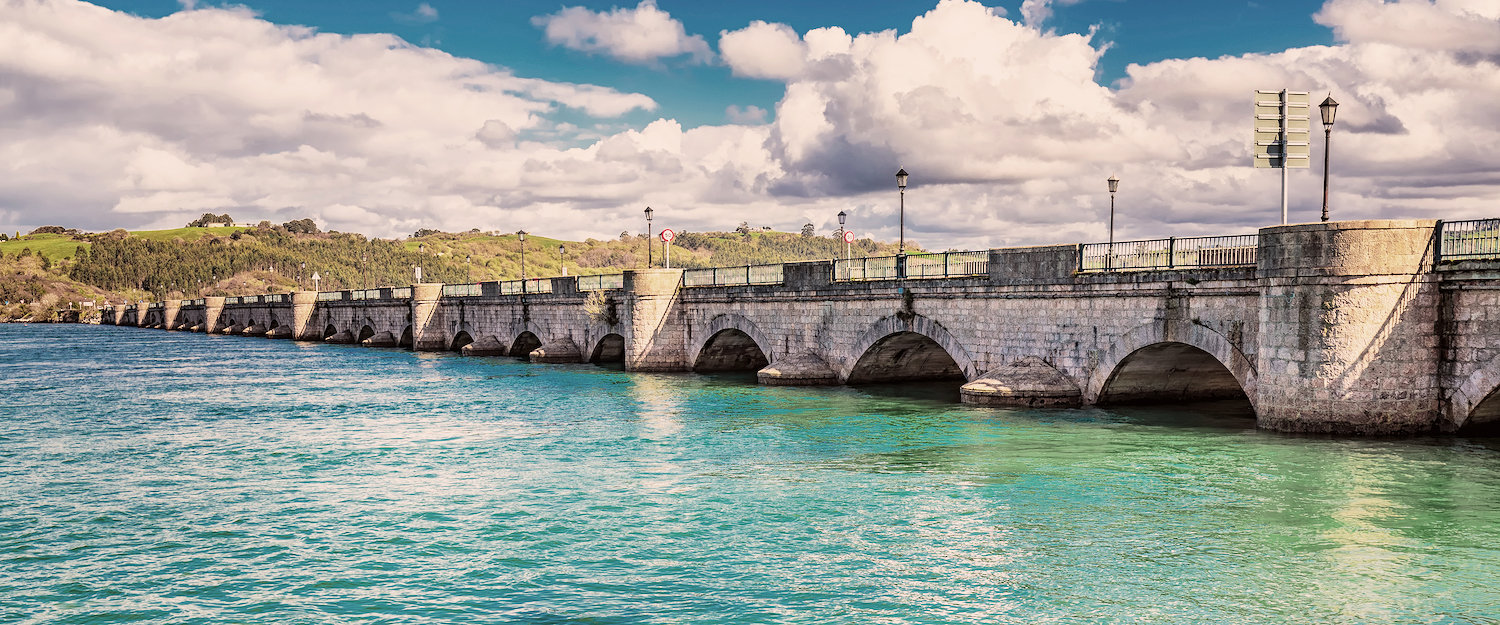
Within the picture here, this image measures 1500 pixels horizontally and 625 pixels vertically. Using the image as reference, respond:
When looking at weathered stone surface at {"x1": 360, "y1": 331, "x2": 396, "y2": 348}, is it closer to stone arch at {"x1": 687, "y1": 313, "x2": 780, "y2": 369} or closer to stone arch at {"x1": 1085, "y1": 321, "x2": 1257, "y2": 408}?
stone arch at {"x1": 687, "y1": 313, "x2": 780, "y2": 369}

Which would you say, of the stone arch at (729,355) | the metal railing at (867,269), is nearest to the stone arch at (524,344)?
the stone arch at (729,355)

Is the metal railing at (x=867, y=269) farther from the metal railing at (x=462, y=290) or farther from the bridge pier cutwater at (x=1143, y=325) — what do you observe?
the metal railing at (x=462, y=290)

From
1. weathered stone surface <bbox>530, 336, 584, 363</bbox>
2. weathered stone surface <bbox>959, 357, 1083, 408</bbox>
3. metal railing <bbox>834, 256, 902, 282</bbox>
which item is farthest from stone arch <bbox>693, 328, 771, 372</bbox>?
weathered stone surface <bbox>959, 357, 1083, 408</bbox>

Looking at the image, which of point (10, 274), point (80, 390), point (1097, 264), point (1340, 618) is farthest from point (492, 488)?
point (10, 274)

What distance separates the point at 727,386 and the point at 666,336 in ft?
20.3

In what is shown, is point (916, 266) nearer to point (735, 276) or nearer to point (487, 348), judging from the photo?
point (735, 276)

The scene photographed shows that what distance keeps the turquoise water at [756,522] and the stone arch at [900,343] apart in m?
1.74

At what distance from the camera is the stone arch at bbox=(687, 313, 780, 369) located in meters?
35.2

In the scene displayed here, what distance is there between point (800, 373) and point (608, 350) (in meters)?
15.6

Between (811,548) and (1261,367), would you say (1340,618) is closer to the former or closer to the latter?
(811,548)

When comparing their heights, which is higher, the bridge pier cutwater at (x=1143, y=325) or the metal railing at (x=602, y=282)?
the metal railing at (x=602, y=282)

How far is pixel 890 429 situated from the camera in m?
23.4

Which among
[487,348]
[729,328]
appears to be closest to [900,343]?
[729,328]

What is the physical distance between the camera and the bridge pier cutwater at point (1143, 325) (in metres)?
18.2
